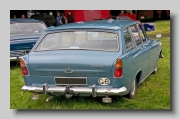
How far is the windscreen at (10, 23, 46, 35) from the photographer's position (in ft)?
28.1

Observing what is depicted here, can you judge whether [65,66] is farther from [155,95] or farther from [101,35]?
[155,95]

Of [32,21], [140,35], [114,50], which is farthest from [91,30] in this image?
[32,21]

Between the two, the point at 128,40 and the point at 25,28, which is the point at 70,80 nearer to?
the point at 128,40

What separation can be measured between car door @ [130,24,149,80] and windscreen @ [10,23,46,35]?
3.60m

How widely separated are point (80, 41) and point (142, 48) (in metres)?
1.25

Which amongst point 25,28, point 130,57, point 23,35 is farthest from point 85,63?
point 25,28

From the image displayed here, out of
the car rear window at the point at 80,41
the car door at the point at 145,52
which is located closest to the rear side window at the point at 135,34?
the car door at the point at 145,52

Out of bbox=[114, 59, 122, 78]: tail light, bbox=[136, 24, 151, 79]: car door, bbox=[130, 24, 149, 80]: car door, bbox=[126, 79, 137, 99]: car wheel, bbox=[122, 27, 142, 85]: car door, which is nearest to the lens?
bbox=[114, 59, 122, 78]: tail light

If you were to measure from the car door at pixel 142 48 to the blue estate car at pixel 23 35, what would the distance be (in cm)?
311

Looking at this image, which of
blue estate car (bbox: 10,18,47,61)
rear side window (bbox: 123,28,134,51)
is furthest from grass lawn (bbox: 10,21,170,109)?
blue estate car (bbox: 10,18,47,61)

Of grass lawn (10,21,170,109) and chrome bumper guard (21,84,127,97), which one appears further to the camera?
grass lawn (10,21,170,109)

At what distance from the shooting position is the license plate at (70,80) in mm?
4598

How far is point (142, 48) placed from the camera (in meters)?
5.68

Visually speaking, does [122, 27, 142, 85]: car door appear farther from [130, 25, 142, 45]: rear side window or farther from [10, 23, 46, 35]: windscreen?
[10, 23, 46, 35]: windscreen
